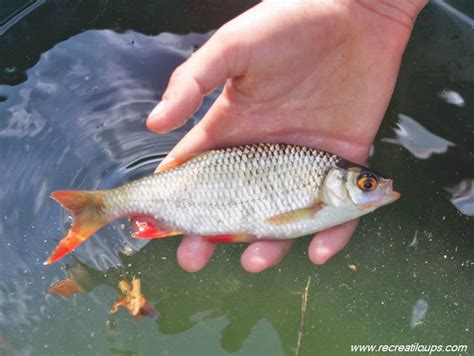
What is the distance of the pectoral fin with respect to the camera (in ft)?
8.49

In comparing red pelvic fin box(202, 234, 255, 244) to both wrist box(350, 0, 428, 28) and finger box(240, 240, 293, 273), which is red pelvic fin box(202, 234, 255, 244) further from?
wrist box(350, 0, 428, 28)

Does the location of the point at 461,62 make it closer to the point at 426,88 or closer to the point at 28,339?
the point at 426,88

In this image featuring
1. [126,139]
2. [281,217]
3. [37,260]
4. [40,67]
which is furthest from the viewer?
[40,67]

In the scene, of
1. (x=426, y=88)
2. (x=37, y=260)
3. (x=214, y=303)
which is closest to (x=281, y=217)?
(x=214, y=303)

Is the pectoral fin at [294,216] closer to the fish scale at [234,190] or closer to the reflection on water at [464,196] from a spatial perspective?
the fish scale at [234,190]

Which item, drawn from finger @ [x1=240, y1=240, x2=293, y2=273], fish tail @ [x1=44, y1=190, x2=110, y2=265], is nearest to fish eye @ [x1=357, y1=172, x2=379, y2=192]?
finger @ [x1=240, y1=240, x2=293, y2=273]

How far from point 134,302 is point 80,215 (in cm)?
60

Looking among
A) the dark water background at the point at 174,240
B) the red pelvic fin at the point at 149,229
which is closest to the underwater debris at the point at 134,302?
the dark water background at the point at 174,240

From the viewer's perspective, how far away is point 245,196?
2.58 metres

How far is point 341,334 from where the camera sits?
9.70 ft

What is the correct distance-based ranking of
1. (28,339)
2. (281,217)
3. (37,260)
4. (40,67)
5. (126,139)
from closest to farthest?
(281,217)
(28,339)
(37,260)
(126,139)
(40,67)

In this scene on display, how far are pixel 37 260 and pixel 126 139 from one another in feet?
2.77

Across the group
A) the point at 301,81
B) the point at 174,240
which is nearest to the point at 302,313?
the point at 174,240

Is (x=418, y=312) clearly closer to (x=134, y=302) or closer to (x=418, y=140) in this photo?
(x=418, y=140)
